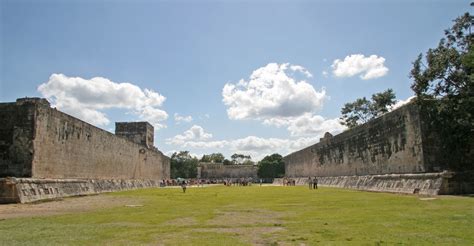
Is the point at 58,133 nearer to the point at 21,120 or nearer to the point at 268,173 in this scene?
the point at 21,120

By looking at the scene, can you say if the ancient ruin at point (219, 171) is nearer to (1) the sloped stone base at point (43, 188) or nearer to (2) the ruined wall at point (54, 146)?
(2) the ruined wall at point (54, 146)

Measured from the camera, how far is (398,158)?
18281mm

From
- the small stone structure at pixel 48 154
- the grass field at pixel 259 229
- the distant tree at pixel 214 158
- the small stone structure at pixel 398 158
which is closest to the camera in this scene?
the grass field at pixel 259 229

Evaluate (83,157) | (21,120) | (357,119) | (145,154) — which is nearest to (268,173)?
(357,119)

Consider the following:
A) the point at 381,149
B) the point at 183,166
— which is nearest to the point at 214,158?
the point at 183,166

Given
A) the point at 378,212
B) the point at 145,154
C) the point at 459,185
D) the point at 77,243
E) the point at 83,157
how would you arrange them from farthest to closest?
the point at 145,154 < the point at 83,157 < the point at 459,185 < the point at 378,212 < the point at 77,243

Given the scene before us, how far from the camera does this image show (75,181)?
19391mm

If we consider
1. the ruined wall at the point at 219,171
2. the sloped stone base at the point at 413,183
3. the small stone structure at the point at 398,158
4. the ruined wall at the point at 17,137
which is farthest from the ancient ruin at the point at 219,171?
the ruined wall at the point at 17,137

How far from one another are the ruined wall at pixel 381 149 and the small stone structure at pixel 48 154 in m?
14.9

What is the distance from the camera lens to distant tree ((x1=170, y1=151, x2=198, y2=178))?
82250mm

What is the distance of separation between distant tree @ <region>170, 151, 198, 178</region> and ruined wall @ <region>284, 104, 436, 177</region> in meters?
50.2

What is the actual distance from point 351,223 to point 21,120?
557 inches

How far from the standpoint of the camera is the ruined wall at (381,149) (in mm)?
16156

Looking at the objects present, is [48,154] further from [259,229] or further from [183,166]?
[183,166]
